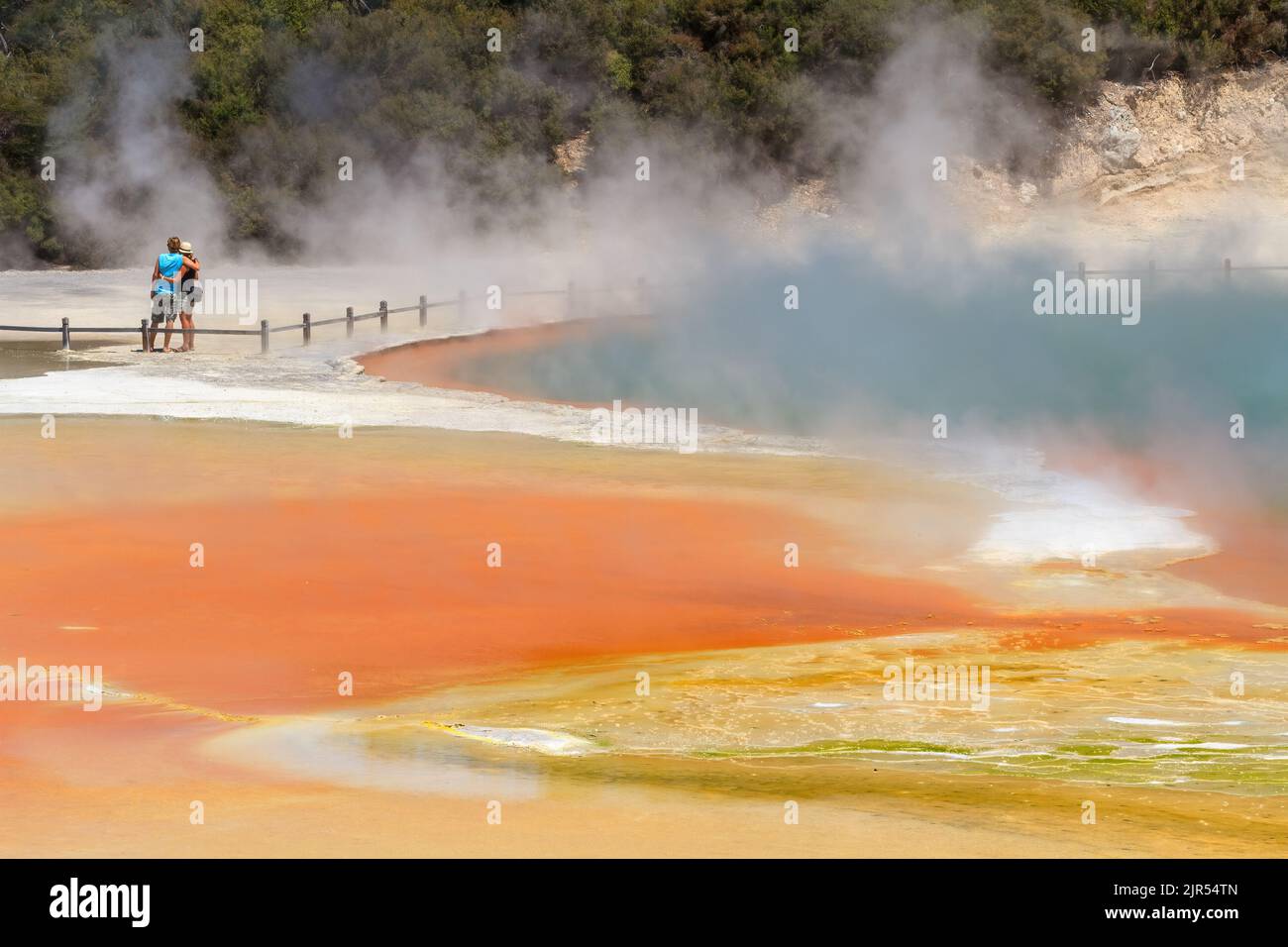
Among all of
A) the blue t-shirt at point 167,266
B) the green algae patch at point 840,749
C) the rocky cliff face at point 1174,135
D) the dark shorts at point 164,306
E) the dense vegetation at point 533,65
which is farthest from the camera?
the rocky cliff face at point 1174,135

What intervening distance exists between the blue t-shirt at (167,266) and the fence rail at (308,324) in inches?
Result: 20.7

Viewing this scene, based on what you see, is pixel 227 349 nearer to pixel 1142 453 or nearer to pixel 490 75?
pixel 1142 453

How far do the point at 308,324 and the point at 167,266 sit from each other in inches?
105

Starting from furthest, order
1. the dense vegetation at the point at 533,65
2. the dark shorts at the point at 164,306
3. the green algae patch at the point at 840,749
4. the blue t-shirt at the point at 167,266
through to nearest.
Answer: the dense vegetation at the point at 533,65 < the dark shorts at the point at 164,306 < the blue t-shirt at the point at 167,266 < the green algae patch at the point at 840,749

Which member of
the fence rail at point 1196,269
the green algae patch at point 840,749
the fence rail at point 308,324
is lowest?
the green algae patch at point 840,749

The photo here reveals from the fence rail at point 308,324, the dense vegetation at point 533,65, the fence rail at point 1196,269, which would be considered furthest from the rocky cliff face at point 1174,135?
the fence rail at point 308,324

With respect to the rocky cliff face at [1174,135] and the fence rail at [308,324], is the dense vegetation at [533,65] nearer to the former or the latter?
the rocky cliff face at [1174,135]

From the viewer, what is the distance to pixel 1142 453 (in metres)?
19.5

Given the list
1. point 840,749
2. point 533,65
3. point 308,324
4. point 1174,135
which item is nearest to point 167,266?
point 308,324

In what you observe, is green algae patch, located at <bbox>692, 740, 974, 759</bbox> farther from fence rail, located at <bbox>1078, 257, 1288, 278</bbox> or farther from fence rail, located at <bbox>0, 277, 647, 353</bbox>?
fence rail, located at <bbox>1078, 257, 1288, 278</bbox>

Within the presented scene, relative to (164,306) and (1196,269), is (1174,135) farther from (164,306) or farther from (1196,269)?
(164,306)

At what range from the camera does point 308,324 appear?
88.1ft

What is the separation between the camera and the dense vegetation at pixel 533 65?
44812 mm


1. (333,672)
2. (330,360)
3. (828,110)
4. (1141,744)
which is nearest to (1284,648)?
(1141,744)
